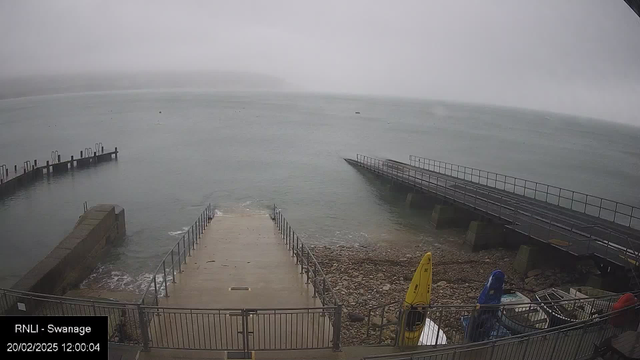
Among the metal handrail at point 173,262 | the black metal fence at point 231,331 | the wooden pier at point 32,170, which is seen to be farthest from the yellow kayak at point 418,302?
the wooden pier at point 32,170

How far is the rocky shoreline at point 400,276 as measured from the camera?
1441 cm

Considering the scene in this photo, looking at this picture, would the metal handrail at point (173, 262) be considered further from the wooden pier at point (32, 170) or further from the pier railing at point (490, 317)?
the wooden pier at point (32, 170)

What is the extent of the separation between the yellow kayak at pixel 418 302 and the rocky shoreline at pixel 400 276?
3431mm

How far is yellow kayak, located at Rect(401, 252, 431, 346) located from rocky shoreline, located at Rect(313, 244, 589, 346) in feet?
11.3

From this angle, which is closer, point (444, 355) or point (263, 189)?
point (444, 355)

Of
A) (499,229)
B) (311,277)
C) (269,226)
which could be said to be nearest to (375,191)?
(499,229)

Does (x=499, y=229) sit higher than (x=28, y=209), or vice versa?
(x=499, y=229)

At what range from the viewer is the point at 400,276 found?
704 inches

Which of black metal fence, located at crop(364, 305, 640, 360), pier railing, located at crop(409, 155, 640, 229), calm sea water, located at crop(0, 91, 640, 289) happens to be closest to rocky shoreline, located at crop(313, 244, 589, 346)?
calm sea water, located at crop(0, 91, 640, 289)

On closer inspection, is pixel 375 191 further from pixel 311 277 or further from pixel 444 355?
pixel 444 355

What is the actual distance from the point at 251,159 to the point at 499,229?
1605 inches

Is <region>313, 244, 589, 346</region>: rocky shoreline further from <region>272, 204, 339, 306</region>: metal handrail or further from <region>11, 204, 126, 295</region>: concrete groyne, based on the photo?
<region>11, 204, 126, 295</region>: concrete groyne

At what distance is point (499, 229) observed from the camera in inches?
872
